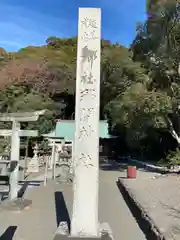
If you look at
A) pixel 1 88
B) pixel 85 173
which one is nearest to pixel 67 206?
pixel 85 173

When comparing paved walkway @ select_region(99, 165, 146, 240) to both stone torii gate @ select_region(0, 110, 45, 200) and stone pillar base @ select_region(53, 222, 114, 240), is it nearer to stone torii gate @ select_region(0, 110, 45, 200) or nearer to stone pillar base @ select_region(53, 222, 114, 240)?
stone pillar base @ select_region(53, 222, 114, 240)

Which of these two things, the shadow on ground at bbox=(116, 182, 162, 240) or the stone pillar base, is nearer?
the stone pillar base

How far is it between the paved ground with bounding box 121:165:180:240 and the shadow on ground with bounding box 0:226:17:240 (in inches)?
109

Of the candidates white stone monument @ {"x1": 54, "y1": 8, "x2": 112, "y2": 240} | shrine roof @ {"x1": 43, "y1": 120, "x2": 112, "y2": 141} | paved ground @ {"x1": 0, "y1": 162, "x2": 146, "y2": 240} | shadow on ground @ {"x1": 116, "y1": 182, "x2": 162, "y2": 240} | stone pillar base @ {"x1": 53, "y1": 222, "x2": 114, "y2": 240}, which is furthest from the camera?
shrine roof @ {"x1": 43, "y1": 120, "x2": 112, "y2": 141}

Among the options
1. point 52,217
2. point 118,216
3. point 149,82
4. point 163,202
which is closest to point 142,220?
point 118,216

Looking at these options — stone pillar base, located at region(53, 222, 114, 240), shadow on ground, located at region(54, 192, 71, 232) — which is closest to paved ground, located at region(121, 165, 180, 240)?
stone pillar base, located at region(53, 222, 114, 240)

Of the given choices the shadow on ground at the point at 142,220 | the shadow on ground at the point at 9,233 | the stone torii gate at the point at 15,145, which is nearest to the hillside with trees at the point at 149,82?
the shadow on ground at the point at 142,220

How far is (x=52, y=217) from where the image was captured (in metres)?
7.78

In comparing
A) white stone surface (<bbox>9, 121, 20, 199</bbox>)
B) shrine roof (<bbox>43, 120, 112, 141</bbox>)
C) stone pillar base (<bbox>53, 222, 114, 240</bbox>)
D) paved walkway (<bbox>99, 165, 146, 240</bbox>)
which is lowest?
paved walkway (<bbox>99, 165, 146, 240</bbox>)

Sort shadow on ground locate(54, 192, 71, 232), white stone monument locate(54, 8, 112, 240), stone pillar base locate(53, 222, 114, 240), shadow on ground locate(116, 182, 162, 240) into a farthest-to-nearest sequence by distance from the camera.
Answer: shadow on ground locate(54, 192, 71, 232) → shadow on ground locate(116, 182, 162, 240) → white stone monument locate(54, 8, 112, 240) → stone pillar base locate(53, 222, 114, 240)

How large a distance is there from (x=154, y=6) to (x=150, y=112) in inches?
215

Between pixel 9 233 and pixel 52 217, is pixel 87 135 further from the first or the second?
pixel 52 217

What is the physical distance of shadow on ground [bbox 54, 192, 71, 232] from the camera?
752 centimetres

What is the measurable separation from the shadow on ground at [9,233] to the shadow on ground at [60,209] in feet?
3.46
